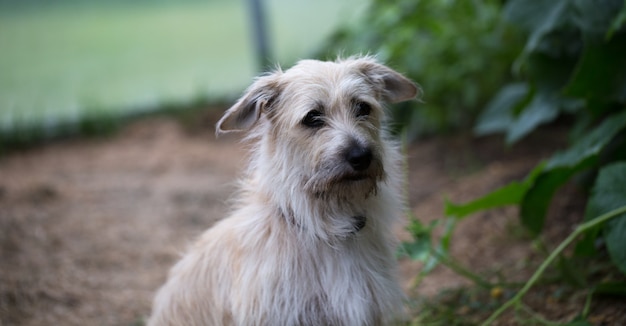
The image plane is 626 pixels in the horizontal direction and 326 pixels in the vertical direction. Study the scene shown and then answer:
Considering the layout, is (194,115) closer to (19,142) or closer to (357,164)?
(19,142)

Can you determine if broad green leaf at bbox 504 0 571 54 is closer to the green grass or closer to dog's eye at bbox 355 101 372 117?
dog's eye at bbox 355 101 372 117

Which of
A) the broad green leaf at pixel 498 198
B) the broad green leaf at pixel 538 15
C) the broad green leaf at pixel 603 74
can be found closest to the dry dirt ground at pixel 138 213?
the broad green leaf at pixel 498 198

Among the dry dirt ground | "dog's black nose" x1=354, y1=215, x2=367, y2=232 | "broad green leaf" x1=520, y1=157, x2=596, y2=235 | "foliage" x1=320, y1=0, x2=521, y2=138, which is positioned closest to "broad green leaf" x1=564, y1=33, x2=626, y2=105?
"broad green leaf" x1=520, y1=157, x2=596, y2=235

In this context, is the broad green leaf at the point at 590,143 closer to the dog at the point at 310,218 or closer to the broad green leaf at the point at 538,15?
the broad green leaf at the point at 538,15

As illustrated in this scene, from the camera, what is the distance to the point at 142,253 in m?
5.37

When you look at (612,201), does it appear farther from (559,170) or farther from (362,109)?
(362,109)

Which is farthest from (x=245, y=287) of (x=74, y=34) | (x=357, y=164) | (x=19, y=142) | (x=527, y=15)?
(x=74, y=34)

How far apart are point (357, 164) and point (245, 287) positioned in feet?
2.62

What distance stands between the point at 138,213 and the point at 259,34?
13.1 feet

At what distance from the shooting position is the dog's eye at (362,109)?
3092mm

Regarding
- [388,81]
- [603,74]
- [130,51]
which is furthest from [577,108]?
[130,51]

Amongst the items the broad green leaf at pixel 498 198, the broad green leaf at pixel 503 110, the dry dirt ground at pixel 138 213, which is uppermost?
the broad green leaf at pixel 503 110

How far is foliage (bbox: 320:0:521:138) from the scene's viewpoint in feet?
20.0

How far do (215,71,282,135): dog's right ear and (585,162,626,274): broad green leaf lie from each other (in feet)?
5.83
